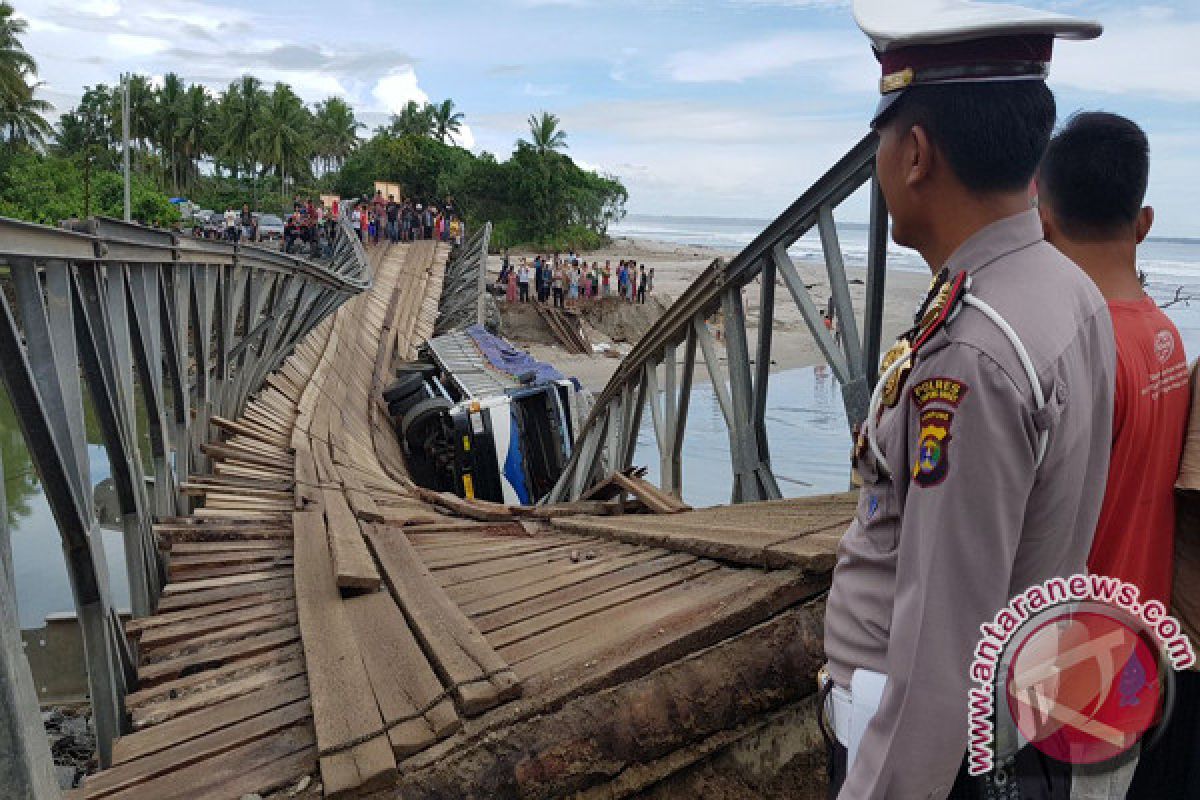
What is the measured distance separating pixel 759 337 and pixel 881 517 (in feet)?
10.9

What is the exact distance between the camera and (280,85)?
60.1 metres

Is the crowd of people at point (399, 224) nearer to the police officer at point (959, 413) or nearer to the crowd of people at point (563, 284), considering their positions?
the crowd of people at point (563, 284)

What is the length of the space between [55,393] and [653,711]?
8.21 ft

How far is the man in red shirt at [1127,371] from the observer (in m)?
1.53

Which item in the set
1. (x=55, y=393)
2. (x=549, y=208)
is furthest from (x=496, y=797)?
(x=549, y=208)

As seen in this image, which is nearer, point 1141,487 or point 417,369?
point 1141,487

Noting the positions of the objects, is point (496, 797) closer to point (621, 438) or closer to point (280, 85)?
point (621, 438)

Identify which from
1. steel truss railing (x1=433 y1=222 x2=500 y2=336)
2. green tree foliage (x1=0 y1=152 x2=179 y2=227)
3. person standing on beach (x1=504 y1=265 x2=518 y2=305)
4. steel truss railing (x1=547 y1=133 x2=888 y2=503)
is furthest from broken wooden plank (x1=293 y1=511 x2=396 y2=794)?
green tree foliage (x1=0 y1=152 x2=179 y2=227)

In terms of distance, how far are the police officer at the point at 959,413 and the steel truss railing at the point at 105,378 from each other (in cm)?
176

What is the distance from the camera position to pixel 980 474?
46.6 inches

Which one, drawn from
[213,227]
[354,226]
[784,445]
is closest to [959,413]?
[784,445]

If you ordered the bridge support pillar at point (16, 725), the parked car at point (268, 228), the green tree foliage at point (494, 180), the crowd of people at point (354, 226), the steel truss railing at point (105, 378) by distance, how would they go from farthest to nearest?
the green tree foliage at point (494, 180) → the parked car at point (268, 228) → the crowd of people at point (354, 226) → the steel truss railing at point (105, 378) → the bridge support pillar at point (16, 725)

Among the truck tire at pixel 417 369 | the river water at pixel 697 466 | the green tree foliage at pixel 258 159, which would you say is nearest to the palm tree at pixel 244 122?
the green tree foliage at pixel 258 159

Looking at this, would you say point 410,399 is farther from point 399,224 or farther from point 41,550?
point 399,224
